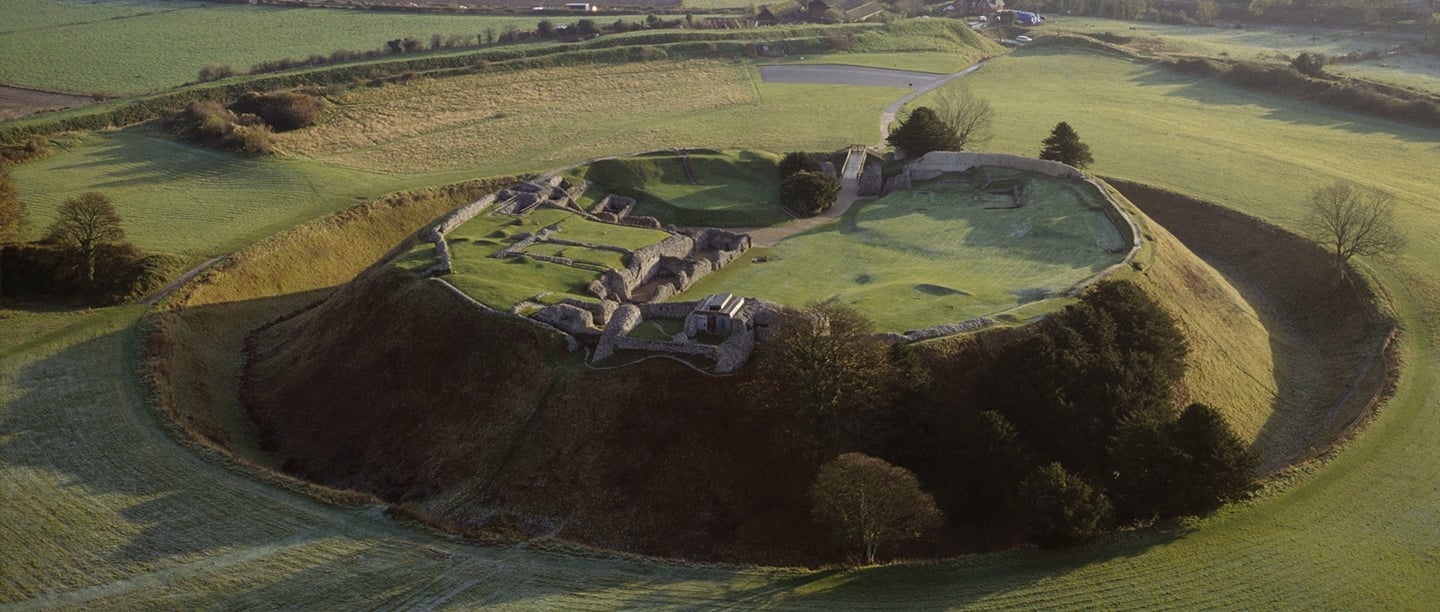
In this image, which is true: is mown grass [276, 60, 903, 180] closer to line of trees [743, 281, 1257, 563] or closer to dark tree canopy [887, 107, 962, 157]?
dark tree canopy [887, 107, 962, 157]

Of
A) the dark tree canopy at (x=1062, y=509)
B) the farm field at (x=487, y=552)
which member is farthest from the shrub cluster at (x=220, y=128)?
the dark tree canopy at (x=1062, y=509)

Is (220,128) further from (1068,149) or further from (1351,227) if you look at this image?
(1351,227)

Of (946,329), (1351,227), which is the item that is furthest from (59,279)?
(1351,227)

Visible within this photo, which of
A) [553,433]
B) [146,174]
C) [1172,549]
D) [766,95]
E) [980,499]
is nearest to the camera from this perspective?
[1172,549]

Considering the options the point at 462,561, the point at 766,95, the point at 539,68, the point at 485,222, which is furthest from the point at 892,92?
the point at 462,561

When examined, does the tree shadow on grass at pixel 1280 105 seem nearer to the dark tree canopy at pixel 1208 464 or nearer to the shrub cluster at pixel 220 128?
the dark tree canopy at pixel 1208 464

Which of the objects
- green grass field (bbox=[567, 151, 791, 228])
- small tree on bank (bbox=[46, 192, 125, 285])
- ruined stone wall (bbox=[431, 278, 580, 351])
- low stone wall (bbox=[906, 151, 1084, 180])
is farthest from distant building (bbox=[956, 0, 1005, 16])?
small tree on bank (bbox=[46, 192, 125, 285])

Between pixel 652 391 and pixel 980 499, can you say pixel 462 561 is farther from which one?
pixel 980 499
